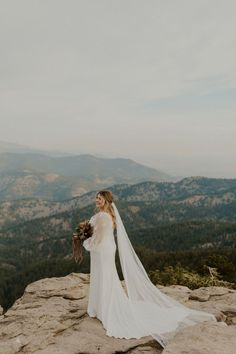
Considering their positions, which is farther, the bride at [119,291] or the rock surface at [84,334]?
the bride at [119,291]

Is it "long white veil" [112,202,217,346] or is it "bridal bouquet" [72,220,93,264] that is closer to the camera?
"long white veil" [112,202,217,346]

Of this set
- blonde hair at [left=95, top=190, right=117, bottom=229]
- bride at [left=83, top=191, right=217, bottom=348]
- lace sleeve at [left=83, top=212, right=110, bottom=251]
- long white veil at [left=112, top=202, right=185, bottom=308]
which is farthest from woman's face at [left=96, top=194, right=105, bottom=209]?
long white veil at [left=112, top=202, right=185, bottom=308]

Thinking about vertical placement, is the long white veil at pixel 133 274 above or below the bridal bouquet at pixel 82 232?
below

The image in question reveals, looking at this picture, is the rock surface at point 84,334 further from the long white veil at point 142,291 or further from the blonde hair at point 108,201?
the blonde hair at point 108,201

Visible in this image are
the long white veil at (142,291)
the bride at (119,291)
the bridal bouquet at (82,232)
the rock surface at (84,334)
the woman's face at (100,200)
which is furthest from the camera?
the bridal bouquet at (82,232)

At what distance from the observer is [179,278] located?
54.1 m

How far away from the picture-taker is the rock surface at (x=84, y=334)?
46.3 feet

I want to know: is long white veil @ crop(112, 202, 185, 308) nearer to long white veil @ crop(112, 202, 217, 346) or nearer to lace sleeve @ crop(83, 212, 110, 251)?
long white veil @ crop(112, 202, 217, 346)

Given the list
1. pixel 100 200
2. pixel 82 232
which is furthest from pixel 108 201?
pixel 82 232

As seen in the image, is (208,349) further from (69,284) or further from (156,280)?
(156,280)

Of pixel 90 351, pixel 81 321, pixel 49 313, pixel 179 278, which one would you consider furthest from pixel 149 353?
pixel 179 278

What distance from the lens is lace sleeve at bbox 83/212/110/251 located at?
19031 millimetres

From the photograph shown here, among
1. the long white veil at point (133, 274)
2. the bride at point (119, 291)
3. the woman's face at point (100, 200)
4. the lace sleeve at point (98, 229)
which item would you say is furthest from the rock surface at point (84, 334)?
the woman's face at point (100, 200)

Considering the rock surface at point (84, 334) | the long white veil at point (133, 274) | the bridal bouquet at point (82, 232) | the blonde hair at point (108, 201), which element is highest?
the blonde hair at point (108, 201)
